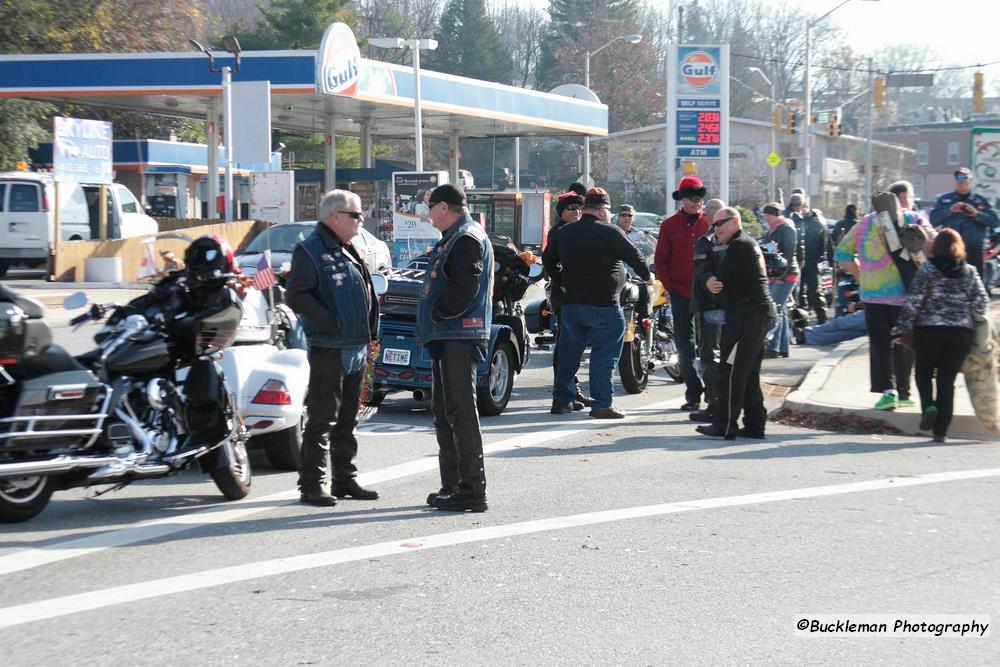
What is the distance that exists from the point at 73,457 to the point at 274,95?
27390 millimetres

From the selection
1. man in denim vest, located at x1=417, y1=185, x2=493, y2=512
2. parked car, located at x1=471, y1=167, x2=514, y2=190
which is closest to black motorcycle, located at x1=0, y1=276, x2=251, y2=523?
man in denim vest, located at x1=417, y1=185, x2=493, y2=512

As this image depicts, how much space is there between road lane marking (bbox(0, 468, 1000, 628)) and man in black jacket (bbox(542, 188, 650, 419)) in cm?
327

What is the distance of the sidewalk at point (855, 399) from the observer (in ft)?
36.2

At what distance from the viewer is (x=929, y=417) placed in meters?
10.7

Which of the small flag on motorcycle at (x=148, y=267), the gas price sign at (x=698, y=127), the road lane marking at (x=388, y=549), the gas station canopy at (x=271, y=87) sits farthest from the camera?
the gas station canopy at (x=271, y=87)

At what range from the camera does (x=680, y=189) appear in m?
12.4

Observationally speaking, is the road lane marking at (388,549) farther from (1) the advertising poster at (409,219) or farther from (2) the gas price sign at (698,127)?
(2) the gas price sign at (698,127)

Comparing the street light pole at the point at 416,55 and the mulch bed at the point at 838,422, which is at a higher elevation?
the street light pole at the point at 416,55

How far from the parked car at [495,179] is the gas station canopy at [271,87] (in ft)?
69.3

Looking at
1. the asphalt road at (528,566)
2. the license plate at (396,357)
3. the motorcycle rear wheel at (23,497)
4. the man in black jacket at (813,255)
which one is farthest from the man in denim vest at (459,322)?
the man in black jacket at (813,255)

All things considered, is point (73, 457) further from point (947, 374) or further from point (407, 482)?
point (947, 374)

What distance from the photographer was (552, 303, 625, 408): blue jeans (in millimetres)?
11469

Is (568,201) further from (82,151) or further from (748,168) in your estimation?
(748,168)

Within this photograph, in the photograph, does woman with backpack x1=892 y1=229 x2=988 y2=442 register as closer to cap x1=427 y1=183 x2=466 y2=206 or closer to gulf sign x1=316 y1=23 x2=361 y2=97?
cap x1=427 y1=183 x2=466 y2=206
